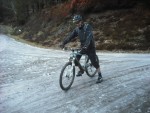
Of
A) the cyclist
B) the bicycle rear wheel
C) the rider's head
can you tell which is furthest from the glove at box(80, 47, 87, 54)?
the bicycle rear wheel

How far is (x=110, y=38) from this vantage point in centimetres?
2783

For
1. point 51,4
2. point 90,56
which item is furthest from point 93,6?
point 90,56

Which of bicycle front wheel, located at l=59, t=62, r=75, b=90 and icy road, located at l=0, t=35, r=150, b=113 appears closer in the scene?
icy road, located at l=0, t=35, r=150, b=113

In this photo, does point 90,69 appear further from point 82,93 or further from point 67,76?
point 82,93

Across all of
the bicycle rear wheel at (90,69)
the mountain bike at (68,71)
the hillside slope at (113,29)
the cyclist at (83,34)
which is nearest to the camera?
the mountain bike at (68,71)

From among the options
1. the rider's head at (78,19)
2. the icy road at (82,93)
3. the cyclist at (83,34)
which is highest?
the rider's head at (78,19)

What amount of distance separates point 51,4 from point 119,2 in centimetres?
1998

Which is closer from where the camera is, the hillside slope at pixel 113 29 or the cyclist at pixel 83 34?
the cyclist at pixel 83 34

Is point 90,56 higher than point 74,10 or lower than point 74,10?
lower

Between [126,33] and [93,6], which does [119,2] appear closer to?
[93,6]

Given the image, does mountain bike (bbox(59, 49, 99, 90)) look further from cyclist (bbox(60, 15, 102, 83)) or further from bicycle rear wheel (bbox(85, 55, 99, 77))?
bicycle rear wheel (bbox(85, 55, 99, 77))

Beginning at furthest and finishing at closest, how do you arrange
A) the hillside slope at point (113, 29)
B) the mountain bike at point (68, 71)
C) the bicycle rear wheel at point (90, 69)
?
the hillside slope at point (113, 29) < the bicycle rear wheel at point (90, 69) < the mountain bike at point (68, 71)

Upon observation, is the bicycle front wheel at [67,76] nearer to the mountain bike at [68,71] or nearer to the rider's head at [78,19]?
the mountain bike at [68,71]

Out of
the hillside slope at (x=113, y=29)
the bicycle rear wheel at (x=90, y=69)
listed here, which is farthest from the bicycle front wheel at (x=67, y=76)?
the hillside slope at (x=113, y=29)
